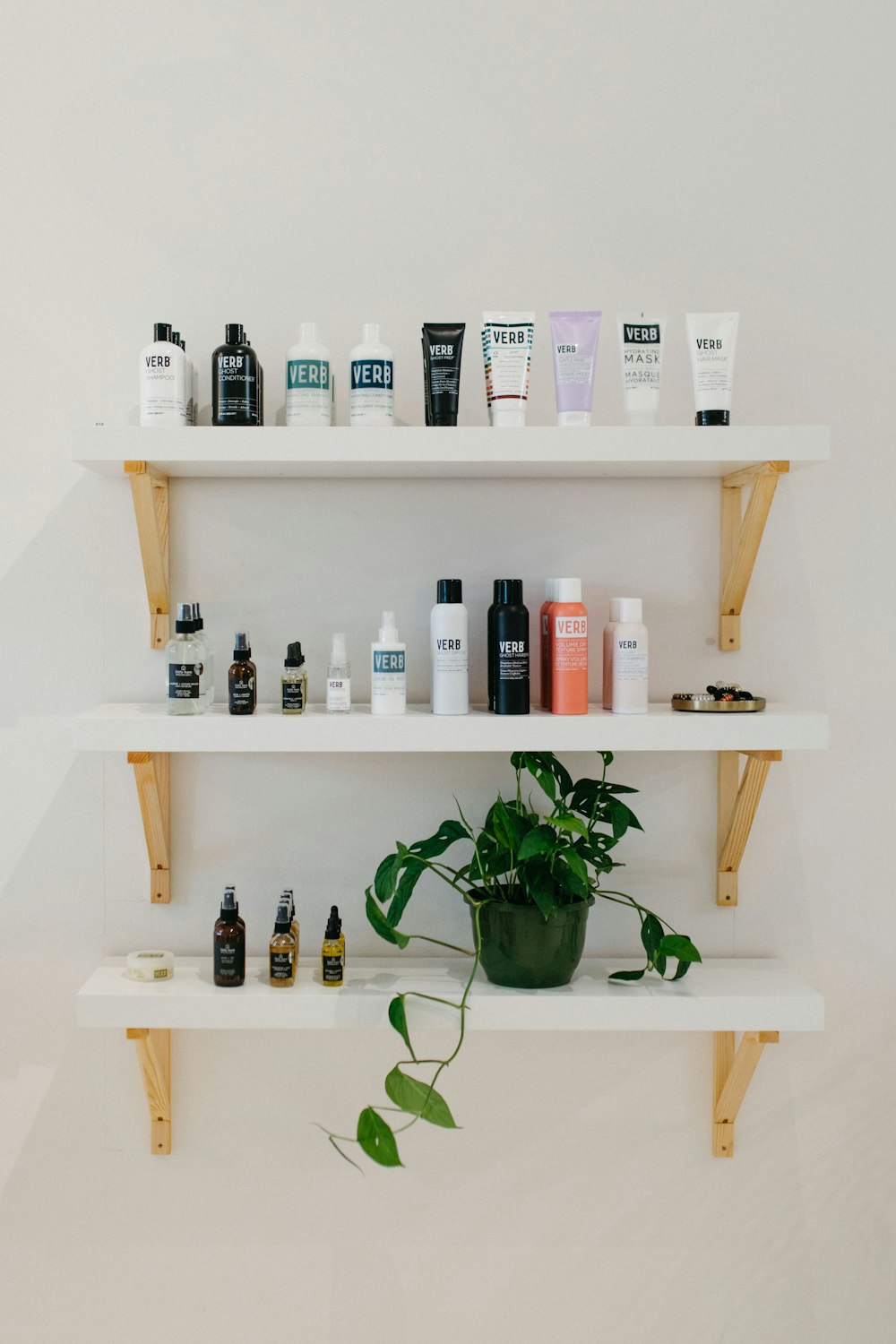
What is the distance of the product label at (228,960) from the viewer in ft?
3.71

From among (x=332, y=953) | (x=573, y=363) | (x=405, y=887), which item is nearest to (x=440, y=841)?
(x=405, y=887)

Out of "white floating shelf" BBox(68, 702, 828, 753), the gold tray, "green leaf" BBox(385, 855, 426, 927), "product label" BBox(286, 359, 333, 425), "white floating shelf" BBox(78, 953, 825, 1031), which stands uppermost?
"product label" BBox(286, 359, 333, 425)

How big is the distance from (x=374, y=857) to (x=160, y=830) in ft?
0.85

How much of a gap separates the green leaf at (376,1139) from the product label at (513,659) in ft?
1.51

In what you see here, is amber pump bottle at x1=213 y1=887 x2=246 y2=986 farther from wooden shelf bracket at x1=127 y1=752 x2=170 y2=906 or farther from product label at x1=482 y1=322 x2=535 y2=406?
product label at x1=482 y1=322 x2=535 y2=406

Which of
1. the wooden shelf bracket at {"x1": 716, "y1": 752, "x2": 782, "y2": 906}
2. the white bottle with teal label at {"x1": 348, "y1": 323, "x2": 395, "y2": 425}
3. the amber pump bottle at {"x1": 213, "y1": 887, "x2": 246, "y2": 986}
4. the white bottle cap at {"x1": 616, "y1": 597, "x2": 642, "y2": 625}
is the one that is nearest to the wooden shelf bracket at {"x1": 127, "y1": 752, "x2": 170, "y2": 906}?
the amber pump bottle at {"x1": 213, "y1": 887, "x2": 246, "y2": 986}

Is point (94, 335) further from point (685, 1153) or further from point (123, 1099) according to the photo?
point (685, 1153)

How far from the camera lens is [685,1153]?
127 cm

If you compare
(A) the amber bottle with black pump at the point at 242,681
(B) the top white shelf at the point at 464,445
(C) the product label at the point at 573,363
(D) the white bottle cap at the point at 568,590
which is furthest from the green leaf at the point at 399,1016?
(C) the product label at the point at 573,363

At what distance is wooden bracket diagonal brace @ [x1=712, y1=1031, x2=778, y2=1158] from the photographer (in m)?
1.20

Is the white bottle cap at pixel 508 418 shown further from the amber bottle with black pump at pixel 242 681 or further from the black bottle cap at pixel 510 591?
the amber bottle with black pump at pixel 242 681

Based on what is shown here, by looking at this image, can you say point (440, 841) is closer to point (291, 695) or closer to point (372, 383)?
A: point (291, 695)

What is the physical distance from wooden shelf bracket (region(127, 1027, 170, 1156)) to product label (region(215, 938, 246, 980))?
0.11 meters

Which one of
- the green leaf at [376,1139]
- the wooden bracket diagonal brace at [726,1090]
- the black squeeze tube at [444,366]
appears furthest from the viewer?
the wooden bracket diagonal brace at [726,1090]
